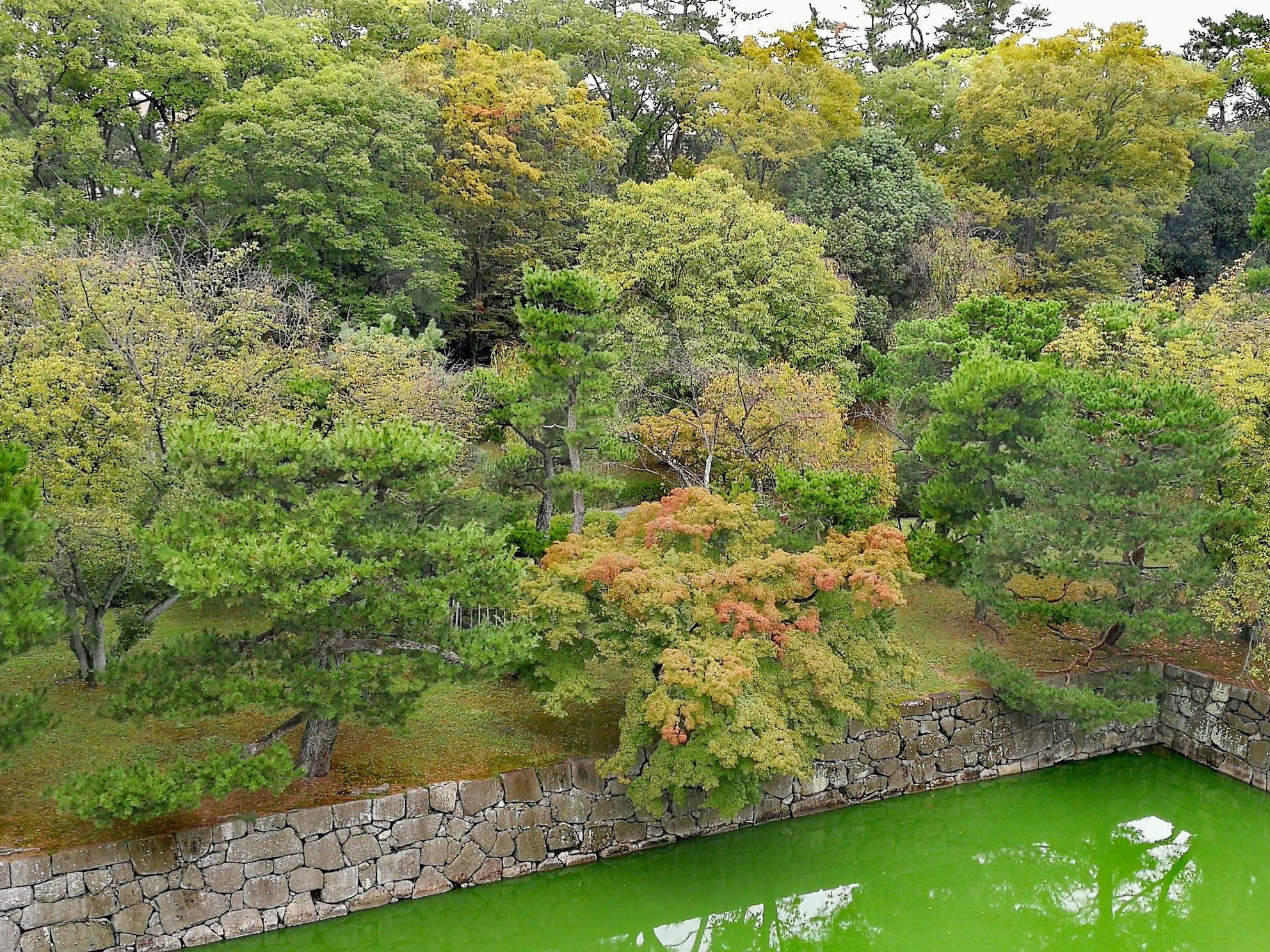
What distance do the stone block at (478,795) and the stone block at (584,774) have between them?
833 mm

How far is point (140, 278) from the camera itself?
13.4m

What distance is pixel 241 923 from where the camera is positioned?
10.0 m

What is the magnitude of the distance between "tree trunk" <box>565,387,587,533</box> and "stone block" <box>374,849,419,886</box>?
491cm

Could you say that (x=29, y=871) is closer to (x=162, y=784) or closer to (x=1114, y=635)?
(x=162, y=784)

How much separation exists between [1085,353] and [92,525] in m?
13.5

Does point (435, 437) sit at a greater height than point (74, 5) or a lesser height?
lesser

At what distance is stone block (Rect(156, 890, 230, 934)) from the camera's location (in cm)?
966

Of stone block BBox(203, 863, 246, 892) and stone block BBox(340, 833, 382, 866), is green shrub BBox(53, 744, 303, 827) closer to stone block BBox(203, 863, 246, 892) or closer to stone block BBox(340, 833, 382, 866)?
stone block BBox(203, 863, 246, 892)

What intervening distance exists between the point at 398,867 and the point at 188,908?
6.76ft

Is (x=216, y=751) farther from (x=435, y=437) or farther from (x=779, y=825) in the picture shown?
(x=779, y=825)

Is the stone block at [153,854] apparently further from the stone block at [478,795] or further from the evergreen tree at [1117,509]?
the evergreen tree at [1117,509]

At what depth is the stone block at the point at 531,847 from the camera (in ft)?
36.3

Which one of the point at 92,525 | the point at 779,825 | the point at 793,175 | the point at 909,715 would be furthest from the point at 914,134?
the point at 92,525

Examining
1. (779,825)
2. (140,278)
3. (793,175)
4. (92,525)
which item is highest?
(793,175)
